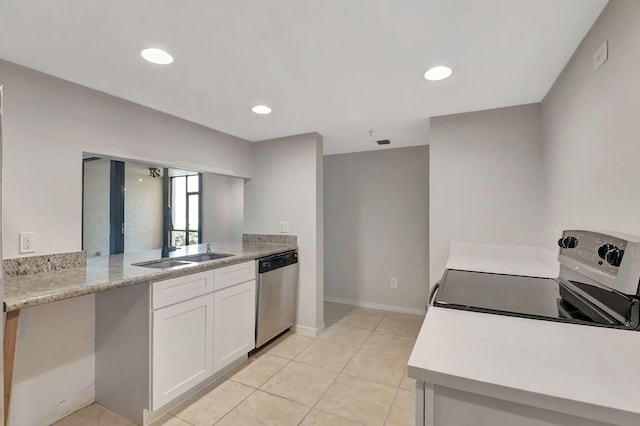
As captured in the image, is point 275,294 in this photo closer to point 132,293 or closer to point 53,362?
point 132,293

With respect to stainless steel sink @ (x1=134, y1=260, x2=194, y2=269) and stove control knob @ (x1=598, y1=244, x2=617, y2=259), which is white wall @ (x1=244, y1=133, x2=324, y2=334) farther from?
stove control knob @ (x1=598, y1=244, x2=617, y2=259)

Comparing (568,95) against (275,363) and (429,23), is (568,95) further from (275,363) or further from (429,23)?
(275,363)

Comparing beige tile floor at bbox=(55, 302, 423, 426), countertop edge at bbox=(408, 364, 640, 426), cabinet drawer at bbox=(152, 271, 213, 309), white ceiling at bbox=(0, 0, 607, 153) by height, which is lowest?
beige tile floor at bbox=(55, 302, 423, 426)

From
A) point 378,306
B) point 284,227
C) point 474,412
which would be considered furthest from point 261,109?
point 378,306

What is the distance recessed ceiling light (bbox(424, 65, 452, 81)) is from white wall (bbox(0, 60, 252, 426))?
2203 mm

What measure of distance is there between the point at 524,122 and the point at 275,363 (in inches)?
113

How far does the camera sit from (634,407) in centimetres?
51

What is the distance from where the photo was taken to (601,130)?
130cm

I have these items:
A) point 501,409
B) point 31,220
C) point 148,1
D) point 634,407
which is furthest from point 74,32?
point 634,407

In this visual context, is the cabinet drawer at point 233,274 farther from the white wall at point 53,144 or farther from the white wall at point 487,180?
the white wall at point 487,180

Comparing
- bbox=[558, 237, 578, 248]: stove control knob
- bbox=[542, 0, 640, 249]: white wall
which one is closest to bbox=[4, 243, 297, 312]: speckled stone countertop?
bbox=[558, 237, 578, 248]: stove control knob

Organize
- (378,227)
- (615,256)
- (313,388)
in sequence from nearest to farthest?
(615,256)
(313,388)
(378,227)

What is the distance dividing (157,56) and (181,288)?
142cm

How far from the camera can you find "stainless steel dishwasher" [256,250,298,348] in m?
2.61
